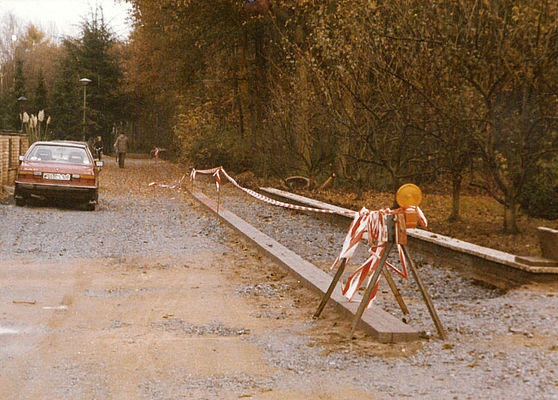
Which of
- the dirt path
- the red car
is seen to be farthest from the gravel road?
the red car

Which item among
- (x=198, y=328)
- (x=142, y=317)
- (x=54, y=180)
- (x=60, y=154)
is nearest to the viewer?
(x=198, y=328)

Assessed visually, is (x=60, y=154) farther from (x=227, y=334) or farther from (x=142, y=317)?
(x=227, y=334)

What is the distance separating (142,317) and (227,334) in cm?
105

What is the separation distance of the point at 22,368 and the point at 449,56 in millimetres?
8889

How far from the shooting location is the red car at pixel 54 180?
60.3 feet

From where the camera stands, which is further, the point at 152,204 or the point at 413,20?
the point at 152,204

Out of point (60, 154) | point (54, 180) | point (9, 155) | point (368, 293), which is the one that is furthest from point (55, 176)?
point (368, 293)

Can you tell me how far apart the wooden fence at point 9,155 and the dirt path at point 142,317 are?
946cm

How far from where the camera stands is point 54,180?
730 inches

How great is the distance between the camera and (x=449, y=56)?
12.4m

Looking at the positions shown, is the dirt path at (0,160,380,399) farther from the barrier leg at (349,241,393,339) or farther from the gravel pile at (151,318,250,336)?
the barrier leg at (349,241,393,339)

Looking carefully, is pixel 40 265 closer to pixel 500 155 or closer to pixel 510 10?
pixel 500 155

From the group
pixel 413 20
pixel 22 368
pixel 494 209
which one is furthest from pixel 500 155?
pixel 22 368

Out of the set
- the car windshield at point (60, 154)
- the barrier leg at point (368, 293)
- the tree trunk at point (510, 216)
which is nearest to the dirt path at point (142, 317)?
the barrier leg at point (368, 293)
